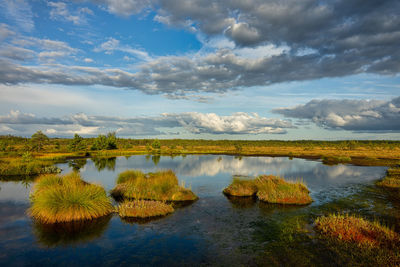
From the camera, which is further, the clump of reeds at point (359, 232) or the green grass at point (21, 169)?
the green grass at point (21, 169)

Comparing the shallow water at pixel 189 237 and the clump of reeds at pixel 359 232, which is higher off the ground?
the clump of reeds at pixel 359 232

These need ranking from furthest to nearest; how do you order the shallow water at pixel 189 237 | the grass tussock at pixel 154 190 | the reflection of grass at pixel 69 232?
the grass tussock at pixel 154 190 < the reflection of grass at pixel 69 232 < the shallow water at pixel 189 237

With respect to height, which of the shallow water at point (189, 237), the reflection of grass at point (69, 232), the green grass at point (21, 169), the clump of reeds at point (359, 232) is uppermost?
the green grass at point (21, 169)

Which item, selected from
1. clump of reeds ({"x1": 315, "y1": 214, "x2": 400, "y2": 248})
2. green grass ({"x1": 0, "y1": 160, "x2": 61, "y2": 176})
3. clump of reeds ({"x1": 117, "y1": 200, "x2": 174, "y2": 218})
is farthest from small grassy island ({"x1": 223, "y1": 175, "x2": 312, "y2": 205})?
green grass ({"x1": 0, "y1": 160, "x2": 61, "y2": 176})

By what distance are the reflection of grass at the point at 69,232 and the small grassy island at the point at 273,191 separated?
51.9ft

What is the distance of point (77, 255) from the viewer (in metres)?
13.8

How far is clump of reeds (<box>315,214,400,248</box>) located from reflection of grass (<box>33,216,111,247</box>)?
53.5ft

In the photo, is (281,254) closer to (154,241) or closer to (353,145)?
(154,241)

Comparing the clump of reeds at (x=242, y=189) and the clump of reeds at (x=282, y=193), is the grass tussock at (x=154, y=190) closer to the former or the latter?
the clump of reeds at (x=242, y=189)

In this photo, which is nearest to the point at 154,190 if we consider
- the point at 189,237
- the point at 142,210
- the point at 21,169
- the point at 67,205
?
the point at 142,210

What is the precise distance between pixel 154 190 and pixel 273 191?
13.2 metres

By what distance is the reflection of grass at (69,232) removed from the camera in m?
15.4

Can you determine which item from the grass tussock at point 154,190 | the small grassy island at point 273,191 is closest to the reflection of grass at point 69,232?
→ the grass tussock at point 154,190

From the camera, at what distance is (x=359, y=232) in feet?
51.7
